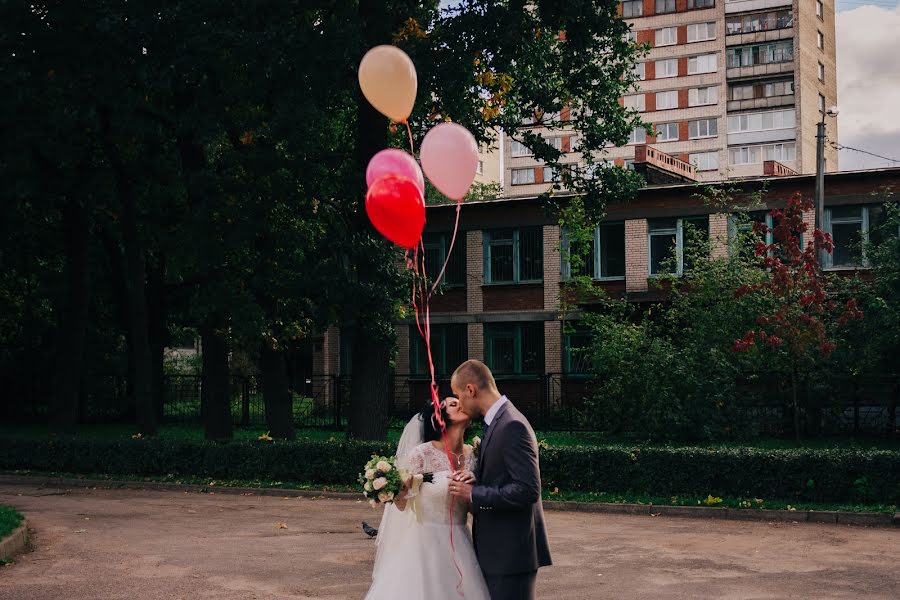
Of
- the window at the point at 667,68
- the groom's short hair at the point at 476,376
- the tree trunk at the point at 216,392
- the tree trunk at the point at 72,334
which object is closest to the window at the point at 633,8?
the window at the point at 667,68

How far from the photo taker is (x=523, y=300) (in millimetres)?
38531

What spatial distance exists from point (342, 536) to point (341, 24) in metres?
10.0

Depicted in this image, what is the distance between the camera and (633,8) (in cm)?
8650

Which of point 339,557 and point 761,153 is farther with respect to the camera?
point 761,153

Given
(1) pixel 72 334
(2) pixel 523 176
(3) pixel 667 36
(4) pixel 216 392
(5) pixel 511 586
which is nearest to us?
(5) pixel 511 586

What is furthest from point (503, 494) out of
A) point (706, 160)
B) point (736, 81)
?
point (736, 81)

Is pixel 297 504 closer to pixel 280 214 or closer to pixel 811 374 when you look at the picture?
pixel 280 214

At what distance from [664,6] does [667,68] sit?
501cm

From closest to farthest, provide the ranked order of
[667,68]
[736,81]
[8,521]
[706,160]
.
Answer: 1. [8,521]
2. [736,81]
3. [706,160]
4. [667,68]

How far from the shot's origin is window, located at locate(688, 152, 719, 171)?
271ft

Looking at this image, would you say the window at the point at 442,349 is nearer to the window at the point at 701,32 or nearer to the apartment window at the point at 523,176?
the window at the point at 701,32

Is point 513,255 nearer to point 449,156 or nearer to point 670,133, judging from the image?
point 449,156

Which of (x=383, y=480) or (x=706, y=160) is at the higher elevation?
(x=706, y=160)

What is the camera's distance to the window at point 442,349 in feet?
130
